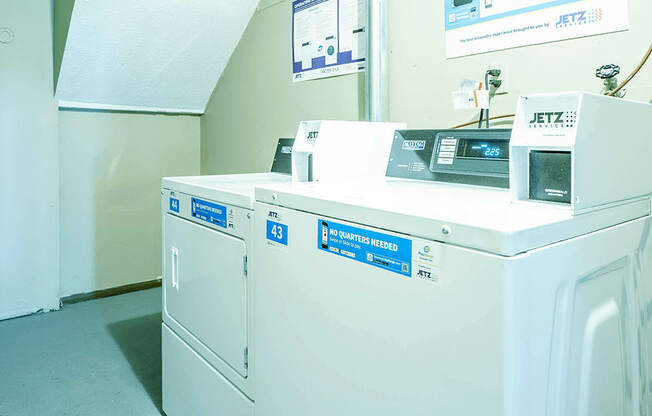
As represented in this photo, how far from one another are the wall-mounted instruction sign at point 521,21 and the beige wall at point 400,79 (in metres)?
0.03

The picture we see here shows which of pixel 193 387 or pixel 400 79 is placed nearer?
pixel 193 387

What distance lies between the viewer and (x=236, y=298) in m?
1.36

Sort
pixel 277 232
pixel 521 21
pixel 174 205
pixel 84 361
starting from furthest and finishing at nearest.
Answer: pixel 84 361, pixel 174 205, pixel 521 21, pixel 277 232

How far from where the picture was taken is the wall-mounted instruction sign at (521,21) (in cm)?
127

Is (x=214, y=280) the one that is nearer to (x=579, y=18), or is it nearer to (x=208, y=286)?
(x=208, y=286)

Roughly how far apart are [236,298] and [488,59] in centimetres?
112

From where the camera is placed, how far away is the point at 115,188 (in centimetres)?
318

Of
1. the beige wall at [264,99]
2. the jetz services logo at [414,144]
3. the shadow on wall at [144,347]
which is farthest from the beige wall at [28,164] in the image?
the jetz services logo at [414,144]

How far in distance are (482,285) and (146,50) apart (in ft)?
8.43

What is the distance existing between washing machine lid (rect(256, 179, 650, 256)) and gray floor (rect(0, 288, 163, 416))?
141cm

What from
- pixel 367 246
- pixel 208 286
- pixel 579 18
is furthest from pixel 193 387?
pixel 579 18

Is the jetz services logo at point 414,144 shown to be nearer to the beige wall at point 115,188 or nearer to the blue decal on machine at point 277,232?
the blue decal on machine at point 277,232

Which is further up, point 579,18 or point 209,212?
point 579,18

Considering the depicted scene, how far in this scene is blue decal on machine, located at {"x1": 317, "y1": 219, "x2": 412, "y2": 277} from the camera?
814 millimetres
